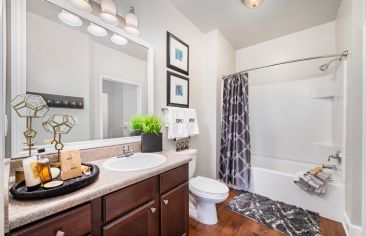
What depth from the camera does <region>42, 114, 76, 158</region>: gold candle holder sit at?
986 mm

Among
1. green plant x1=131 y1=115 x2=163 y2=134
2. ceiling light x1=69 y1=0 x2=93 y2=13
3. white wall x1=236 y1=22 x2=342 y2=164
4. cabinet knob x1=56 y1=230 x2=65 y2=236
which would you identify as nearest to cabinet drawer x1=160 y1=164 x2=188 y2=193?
green plant x1=131 y1=115 x2=163 y2=134

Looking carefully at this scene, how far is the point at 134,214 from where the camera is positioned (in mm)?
921

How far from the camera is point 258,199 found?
2115mm

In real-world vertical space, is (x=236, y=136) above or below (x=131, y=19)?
below

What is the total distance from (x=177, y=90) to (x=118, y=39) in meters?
0.85

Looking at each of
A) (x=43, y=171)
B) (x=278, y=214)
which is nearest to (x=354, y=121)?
(x=278, y=214)

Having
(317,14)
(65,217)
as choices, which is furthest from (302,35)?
(65,217)

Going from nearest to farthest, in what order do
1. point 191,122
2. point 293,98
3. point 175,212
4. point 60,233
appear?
point 60,233
point 175,212
point 191,122
point 293,98

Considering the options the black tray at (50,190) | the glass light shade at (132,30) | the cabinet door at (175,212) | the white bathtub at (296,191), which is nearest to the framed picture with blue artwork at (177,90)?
A: the glass light shade at (132,30)

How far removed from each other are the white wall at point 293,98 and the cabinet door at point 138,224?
2467mm

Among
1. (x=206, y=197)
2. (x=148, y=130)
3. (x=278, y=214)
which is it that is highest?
(x=148, y=130)

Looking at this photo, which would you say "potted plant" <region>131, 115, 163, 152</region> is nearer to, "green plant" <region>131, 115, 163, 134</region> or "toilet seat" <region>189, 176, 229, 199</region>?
"green plant" <region>131, 115, 163, 134</region>

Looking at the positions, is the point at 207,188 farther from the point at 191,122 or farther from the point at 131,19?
the point at 131,19

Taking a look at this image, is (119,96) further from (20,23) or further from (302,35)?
(302,35)
